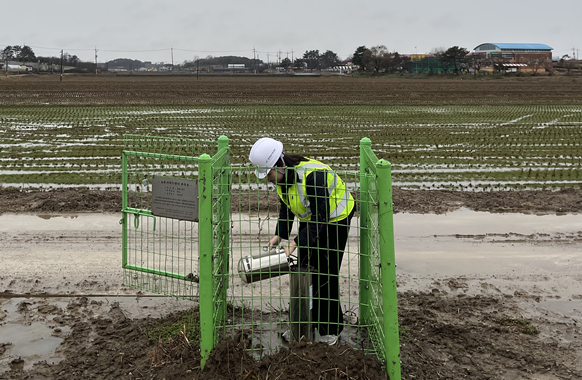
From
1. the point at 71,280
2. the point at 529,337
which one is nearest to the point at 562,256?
the point at 529,337

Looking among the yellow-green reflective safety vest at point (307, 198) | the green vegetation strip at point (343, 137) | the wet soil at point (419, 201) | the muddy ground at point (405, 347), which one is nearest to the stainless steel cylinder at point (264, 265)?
the yellow-green reflective safety vest at point (307, 198)

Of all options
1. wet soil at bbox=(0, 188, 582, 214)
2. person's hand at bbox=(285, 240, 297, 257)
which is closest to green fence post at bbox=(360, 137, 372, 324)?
person's hand at bbox=(285, 240, 297, 257)

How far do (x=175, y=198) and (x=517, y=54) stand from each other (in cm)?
10621

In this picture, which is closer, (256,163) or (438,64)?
(256,163)

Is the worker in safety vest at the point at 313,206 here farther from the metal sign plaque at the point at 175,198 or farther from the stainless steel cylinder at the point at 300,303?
the metal sign plaque at the point at 175,198

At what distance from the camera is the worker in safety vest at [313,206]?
421 centimetres

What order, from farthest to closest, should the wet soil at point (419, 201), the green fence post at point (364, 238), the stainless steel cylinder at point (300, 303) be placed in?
the wet soil at point (419, 201) → the green fence post at point (364, 238) → the stainless steel cylinder at point (300, 303)

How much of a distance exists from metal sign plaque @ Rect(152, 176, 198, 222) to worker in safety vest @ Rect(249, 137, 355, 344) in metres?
0.60

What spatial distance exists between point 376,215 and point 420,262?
3.32 m

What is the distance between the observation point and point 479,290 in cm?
618

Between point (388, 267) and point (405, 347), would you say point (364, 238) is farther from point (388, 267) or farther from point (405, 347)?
point (405, 347)

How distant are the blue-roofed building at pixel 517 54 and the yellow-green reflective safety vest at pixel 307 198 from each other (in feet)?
273

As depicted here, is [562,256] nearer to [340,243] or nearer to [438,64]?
[340,243]

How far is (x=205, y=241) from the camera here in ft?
12.6
